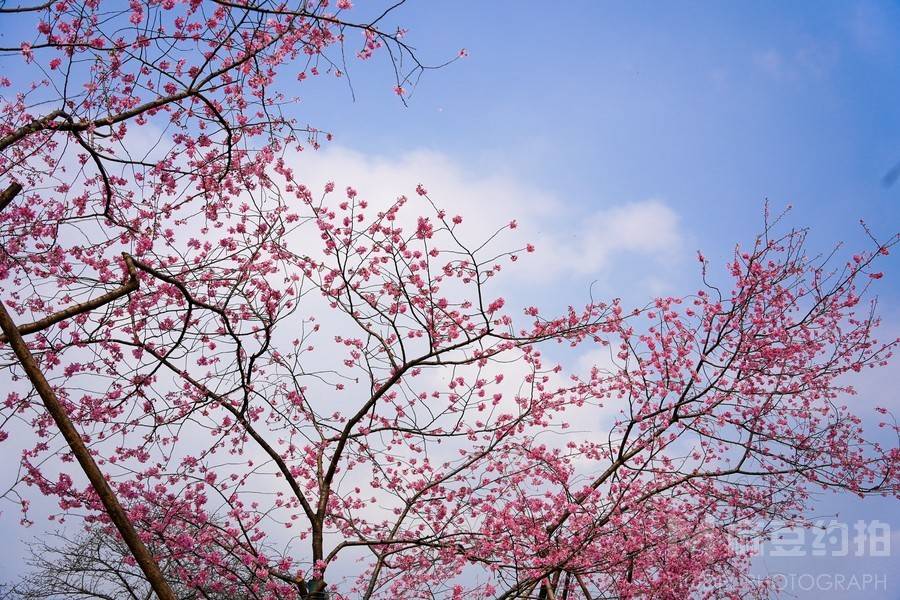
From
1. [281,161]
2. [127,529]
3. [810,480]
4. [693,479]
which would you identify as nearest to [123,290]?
[127,529]

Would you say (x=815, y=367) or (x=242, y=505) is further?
(x=815, y=367)

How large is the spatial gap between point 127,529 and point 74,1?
4.41 meters

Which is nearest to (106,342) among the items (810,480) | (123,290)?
(123,290)

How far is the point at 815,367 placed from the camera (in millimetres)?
9719

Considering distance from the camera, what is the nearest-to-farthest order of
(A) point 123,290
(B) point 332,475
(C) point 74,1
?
1. (A) point 123,290
2. (C) point 74,1
3. (B) point 332,475

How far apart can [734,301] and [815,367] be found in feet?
5.71

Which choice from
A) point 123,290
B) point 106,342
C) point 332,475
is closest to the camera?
point 123,290

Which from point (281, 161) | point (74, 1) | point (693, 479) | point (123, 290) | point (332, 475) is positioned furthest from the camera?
point (693, 479)

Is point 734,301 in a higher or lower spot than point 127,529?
higher

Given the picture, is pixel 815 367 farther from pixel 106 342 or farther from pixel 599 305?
pixel 106 342

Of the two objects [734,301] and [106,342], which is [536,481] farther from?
[106,342]

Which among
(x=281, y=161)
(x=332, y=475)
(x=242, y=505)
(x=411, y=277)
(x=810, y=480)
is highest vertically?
(x=281, y=161)

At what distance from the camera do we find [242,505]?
7.90m

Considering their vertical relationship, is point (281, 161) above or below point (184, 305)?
above
